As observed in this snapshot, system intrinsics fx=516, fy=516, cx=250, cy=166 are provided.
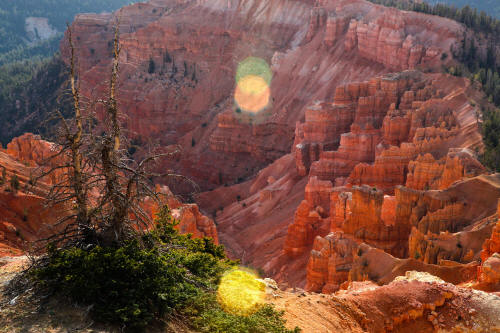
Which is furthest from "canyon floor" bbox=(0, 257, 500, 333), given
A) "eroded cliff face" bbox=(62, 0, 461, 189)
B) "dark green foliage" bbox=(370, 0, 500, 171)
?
"eroded cliff face" bbox=(62, 0, 461, 189)

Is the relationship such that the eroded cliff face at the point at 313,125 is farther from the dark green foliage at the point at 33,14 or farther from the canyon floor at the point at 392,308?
the dark green foliage at the point at 33,14

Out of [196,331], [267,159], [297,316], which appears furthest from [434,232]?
[267,159]

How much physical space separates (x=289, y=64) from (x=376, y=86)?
27.4m

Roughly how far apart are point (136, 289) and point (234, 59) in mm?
73908

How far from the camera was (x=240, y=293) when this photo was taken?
14570 mm

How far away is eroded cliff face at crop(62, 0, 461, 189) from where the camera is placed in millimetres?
55100

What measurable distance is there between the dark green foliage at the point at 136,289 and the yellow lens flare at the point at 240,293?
0.99ft

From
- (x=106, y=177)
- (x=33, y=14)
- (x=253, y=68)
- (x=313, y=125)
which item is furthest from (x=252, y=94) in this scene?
(x=33, y=14)

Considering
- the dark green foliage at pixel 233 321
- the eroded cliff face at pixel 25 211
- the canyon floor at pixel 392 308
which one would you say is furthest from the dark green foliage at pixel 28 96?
the dark green foliage at pixel 233 321

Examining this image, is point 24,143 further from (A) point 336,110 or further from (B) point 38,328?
(B) point 38,328

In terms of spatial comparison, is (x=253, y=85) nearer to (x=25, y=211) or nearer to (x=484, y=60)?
(x=484, y=60)

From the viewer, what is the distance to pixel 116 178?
537 inches

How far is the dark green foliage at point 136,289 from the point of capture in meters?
11.6

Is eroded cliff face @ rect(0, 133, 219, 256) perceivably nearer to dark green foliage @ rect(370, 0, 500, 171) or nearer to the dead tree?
the dead tree
